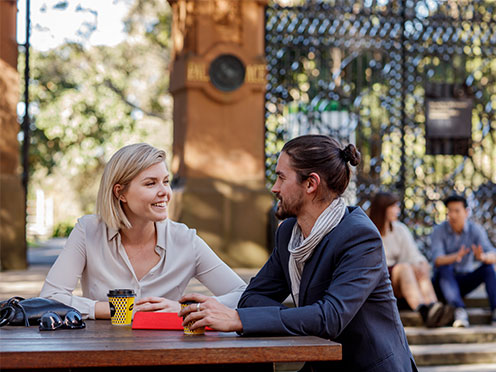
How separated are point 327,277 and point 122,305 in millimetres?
782

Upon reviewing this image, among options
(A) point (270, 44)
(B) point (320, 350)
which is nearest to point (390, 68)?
(A) point (270, 44)

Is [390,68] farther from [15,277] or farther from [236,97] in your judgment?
[15,277]

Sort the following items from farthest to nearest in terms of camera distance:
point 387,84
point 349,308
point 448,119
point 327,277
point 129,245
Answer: point 448,119 → point 387,84 → point 129,245 → point 327,277 → point 349,308

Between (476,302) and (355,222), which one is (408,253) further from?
(355,222)

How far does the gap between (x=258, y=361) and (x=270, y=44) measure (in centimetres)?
831

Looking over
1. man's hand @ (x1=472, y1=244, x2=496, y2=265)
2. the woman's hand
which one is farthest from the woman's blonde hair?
man's hand @ (x1=472, y1=244, x2=496, y2=265)

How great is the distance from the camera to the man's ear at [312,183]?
113 inches

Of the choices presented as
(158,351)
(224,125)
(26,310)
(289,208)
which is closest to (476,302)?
(224,125)

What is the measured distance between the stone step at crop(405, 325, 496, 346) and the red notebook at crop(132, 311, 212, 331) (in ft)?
15.3

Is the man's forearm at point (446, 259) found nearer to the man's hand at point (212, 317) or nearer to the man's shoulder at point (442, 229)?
the man's shoulder at point (442, 229)

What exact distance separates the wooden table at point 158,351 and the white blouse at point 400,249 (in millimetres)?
5028

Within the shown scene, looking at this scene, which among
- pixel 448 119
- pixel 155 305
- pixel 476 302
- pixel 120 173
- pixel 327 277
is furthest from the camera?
pixel 448 119

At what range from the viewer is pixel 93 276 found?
3.48m

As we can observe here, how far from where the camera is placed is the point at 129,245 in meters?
3.53
